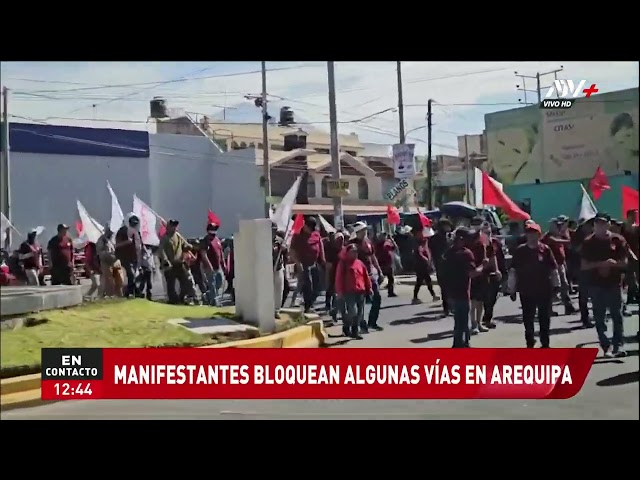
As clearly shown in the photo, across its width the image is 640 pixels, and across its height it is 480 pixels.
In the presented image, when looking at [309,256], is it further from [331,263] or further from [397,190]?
[397,190]

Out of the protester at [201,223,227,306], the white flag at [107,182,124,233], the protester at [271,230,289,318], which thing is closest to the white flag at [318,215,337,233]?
the protester at [271,230,289,318]

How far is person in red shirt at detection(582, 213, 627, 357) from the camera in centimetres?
393

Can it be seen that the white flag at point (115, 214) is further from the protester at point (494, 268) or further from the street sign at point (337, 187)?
the protester at point (494, 268)

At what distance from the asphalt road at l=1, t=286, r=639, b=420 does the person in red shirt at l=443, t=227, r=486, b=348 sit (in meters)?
0.12

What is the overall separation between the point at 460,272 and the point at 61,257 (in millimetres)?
2263

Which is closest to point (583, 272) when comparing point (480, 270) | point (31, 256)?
point (480, 270)

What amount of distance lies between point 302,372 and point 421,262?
36.3 inches

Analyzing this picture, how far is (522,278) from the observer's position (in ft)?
13.5

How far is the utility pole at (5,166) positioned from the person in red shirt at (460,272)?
2.43m

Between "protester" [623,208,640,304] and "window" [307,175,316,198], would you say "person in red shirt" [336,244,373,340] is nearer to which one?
"window" [307,175,316,198]

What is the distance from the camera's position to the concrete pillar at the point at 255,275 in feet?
13.6
